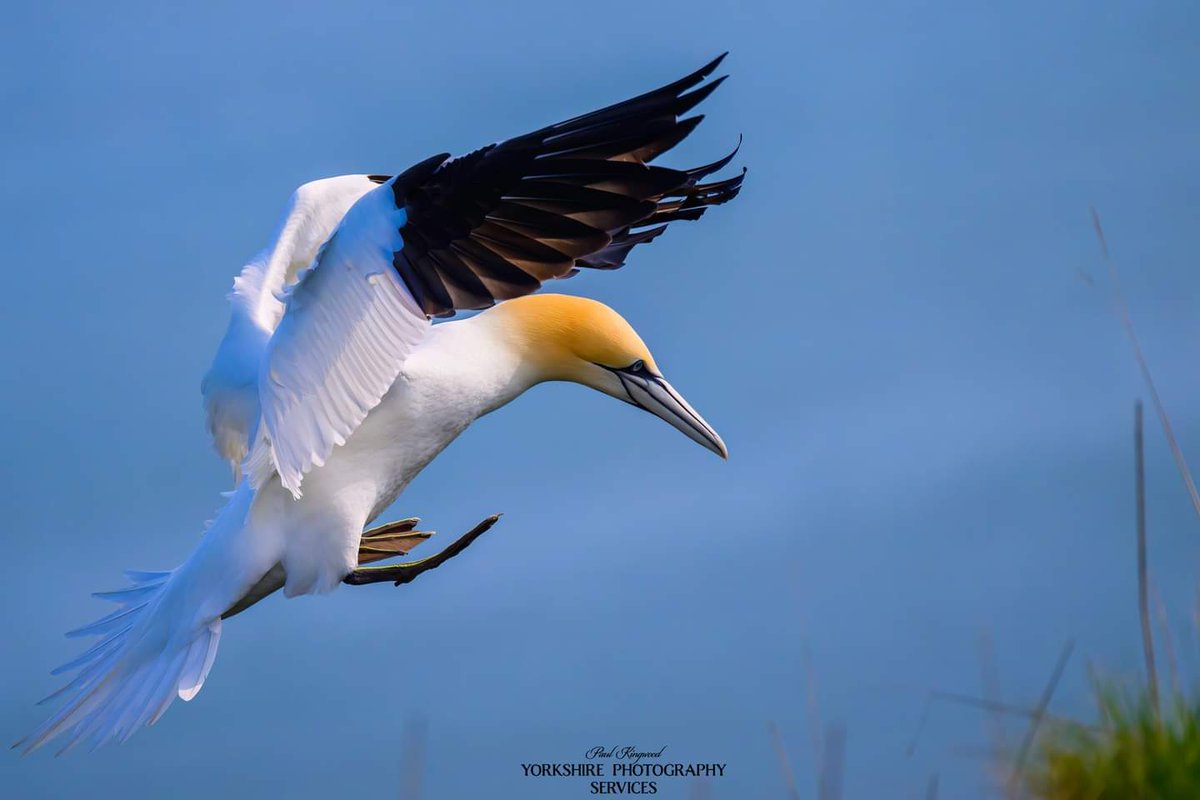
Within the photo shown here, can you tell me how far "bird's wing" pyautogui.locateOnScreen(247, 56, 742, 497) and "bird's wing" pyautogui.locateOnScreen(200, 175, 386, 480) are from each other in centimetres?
69

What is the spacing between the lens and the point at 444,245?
4.48 metres

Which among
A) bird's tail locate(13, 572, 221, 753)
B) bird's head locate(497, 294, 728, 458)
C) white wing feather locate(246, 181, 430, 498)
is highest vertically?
bird's head locate(497, 294, 728, 458)

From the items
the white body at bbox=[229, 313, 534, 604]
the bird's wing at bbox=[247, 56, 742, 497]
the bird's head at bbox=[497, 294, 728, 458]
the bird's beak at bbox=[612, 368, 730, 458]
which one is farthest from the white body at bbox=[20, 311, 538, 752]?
the bird's beak at bbox=[612, 368, 730, 458]

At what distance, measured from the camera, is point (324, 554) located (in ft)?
17.1

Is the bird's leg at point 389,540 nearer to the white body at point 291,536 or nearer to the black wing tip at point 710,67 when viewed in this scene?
the white body at point 291,536

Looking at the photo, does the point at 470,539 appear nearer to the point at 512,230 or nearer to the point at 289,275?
the point at 512,230

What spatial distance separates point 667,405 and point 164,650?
2.36m

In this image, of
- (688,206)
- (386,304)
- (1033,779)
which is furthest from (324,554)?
(1033,779)

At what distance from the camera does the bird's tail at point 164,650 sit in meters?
5.26

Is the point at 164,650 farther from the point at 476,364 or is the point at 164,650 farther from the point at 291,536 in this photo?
the point at 476,364

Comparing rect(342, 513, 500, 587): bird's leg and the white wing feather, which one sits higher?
the white wing feather

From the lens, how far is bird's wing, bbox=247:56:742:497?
4207 millimetres

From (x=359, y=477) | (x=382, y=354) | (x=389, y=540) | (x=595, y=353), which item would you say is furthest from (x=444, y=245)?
(x=389, y=540)

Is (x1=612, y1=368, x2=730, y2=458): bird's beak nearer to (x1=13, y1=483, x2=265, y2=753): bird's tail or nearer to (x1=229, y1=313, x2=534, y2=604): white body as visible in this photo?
(x1=229, y1=313, x2=534, y2=604): white body
